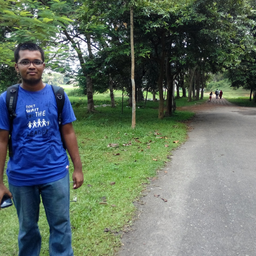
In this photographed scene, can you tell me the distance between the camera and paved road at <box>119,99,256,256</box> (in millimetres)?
2832

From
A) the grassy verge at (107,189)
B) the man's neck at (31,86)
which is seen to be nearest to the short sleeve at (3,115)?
the man's neck at (31,86)

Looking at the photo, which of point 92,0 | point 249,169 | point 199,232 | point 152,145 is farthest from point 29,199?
point 92,0

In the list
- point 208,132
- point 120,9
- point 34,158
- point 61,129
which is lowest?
point 208,132

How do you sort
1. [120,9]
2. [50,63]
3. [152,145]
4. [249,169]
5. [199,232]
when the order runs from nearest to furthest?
[199,232] < [249,169] < [50,63] < [152,145] < [120,9]

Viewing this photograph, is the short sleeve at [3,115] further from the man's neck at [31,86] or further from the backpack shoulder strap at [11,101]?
the man's neck at [31,86]

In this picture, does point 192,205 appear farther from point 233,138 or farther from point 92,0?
point 92,0

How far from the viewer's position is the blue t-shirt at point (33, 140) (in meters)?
1.95

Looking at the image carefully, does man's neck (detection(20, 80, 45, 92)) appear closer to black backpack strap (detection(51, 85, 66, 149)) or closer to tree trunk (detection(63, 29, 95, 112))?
black backpack strap (detection(51, 85, 66, 149))

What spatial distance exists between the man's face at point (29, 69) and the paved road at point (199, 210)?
80.0 inches

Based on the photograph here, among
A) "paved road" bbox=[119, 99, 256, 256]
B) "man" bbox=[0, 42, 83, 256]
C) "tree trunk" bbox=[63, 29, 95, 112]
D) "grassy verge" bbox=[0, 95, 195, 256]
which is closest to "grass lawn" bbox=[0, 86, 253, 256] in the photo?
"grassy verge" bbox=[0, 95, 195, 256]

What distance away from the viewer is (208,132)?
32.7 ft

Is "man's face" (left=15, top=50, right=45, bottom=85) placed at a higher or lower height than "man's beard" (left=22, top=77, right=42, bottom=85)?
higher

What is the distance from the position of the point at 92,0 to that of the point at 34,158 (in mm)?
9445

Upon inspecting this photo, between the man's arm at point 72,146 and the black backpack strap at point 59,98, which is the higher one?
the black backpack strap at point 59,98
